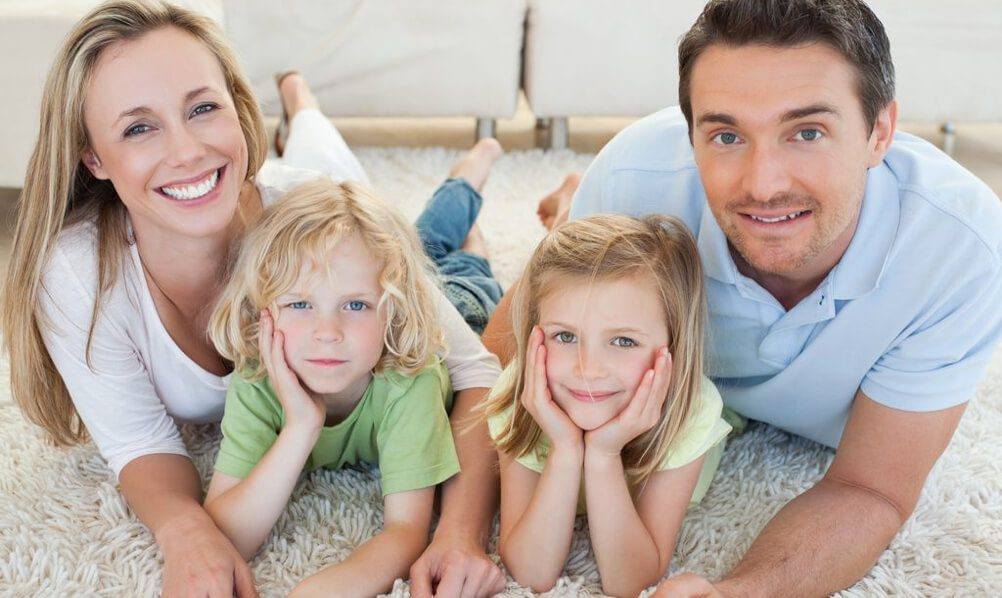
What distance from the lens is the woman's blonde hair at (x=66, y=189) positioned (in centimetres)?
151

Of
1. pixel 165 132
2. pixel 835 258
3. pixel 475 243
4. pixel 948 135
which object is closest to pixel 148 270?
pixel 165 132

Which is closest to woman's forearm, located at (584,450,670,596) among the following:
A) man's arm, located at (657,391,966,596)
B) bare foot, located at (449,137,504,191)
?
man's arm, located at (657,391,966,596)

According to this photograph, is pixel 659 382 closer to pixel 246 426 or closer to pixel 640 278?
pixel 640 278

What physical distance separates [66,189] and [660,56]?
6.05 feet

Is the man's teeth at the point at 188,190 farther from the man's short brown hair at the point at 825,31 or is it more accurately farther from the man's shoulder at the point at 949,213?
the man's shoulder at the point at 949,213

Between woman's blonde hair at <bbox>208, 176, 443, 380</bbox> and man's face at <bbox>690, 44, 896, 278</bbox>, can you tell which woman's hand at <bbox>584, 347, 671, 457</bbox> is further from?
woman's blonde hair at <bbox>208, 176, 443, 380</bbox>

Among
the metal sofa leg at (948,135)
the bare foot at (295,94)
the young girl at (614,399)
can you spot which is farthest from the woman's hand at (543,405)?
the metal sofa leg at (948,135)

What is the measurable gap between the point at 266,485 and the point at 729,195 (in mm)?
699

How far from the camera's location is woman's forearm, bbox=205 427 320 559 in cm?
149

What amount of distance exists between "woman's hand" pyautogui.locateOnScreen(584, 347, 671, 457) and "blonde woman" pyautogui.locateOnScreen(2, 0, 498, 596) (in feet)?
0.69

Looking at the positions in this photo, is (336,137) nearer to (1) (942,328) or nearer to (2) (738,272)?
(2) (738,272)

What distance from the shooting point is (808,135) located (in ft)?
4.59

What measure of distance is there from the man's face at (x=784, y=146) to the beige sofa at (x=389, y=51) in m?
1.63

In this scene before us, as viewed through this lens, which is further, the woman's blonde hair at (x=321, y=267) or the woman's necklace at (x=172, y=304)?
the woman's necklace at (x=172, y=304)
